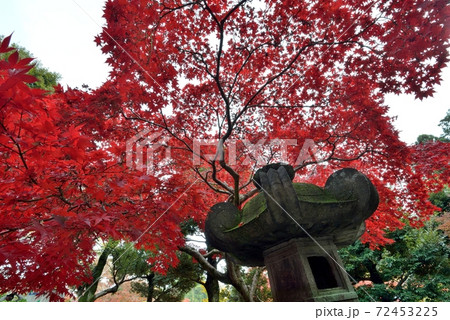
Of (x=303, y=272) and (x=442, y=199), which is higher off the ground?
(x=442, y=199)

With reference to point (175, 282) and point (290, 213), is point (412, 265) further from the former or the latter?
point (175, 282)

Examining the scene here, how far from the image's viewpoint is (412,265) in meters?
10.4

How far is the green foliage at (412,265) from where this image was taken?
9.90m

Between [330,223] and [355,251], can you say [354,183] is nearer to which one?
[330,223]

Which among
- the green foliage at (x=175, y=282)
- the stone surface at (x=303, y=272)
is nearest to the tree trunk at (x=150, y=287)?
the green foliage at (x=175, y=282)

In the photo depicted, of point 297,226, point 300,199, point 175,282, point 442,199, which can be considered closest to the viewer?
point 297,226

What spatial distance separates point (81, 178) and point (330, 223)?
365 cm

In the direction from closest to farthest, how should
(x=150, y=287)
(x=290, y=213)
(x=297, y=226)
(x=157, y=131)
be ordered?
(x=290, y=213) < (x=297, y=226) < (x=157, y=131) < (x=150, y=287)

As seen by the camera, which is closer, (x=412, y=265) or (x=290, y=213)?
(x=290, y=213)

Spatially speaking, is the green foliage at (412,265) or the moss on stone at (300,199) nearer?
the moss on stone at (300,199)

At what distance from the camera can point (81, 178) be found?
2.96 meters

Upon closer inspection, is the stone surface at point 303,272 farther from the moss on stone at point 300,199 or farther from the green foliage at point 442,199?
the green foliage at point 442,199

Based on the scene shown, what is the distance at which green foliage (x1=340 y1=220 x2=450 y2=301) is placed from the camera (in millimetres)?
9898
